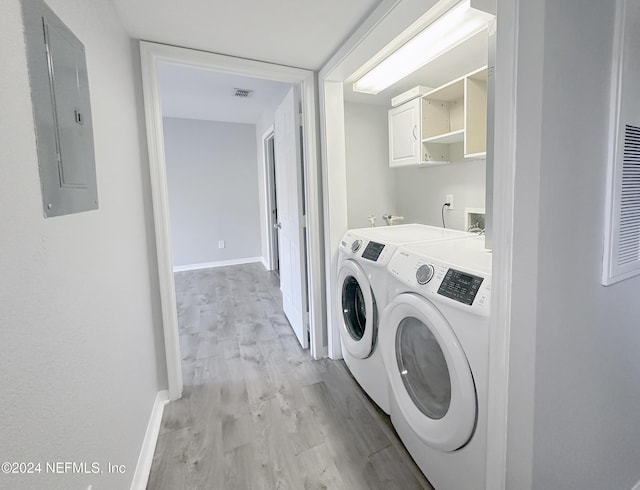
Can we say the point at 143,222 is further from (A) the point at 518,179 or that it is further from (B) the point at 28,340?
(A) the point at 518,179

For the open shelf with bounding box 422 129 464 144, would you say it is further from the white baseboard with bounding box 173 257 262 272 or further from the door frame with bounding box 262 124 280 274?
the white baseboard with bounding box 173 257 262 272

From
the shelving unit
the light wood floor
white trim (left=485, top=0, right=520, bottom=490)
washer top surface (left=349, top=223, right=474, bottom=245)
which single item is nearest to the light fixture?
the shelving unit

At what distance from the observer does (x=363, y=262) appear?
1.73 meters

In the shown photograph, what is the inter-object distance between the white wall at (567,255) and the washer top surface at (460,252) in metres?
0.21

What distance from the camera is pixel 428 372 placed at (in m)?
1.28

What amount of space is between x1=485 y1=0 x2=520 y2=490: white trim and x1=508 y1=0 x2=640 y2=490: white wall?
24mm

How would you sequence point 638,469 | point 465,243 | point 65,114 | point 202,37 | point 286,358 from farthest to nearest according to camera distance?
point 286,358, point 202,37, point 465,243, point 638,469, point 65,114

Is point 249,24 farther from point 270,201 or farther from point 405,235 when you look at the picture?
point 270,201

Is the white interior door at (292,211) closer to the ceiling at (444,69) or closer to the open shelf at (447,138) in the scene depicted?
the ceiling at (444,69)

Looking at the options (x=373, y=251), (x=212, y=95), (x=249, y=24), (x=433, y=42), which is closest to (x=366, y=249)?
(x=373, y=251)

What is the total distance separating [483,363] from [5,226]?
1263 millimetres

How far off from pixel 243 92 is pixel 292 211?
175cm

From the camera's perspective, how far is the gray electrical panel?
72cm

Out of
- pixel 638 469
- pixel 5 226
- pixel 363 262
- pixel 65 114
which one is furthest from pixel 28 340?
pixel 638 469
